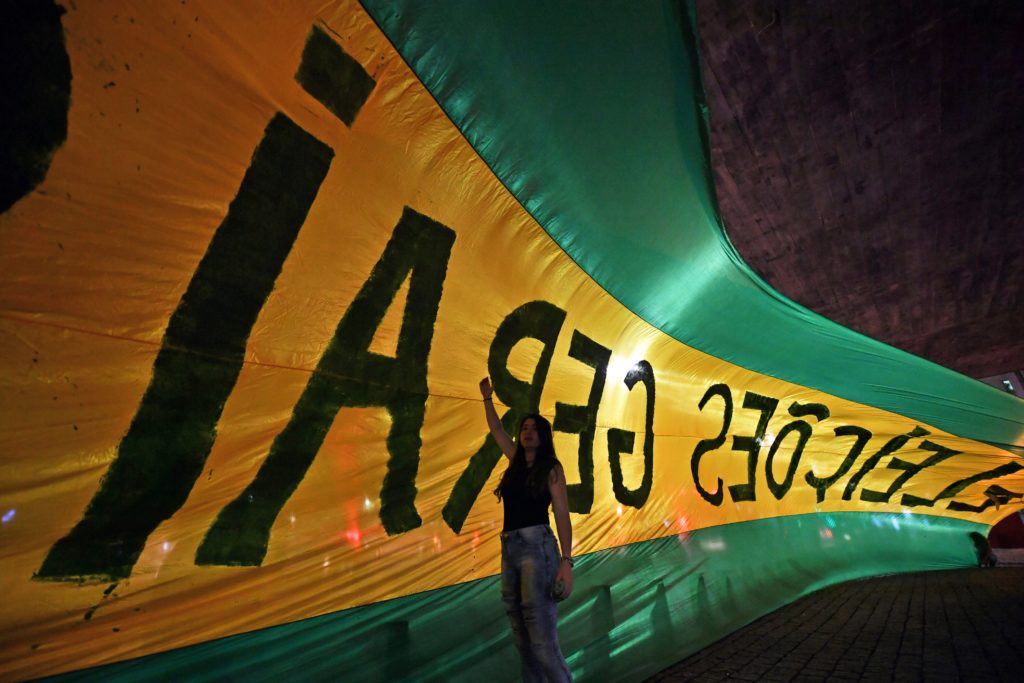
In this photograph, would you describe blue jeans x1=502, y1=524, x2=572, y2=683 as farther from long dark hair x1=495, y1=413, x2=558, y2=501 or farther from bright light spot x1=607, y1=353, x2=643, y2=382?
bright light spot x1=607, y1=353, x2=643, y2=382

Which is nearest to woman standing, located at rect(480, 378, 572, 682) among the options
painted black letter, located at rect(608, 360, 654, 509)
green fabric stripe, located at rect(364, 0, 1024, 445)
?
green fabric stripe, located at rect(364, 0, 1024, 445)

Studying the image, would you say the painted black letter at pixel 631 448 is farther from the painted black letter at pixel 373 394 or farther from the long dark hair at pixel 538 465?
the painted black letter at pixel 373 394

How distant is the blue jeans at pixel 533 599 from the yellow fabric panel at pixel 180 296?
1.68ft

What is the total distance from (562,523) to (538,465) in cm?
25

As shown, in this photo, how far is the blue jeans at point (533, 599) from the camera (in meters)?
1.74

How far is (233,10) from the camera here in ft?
4.52

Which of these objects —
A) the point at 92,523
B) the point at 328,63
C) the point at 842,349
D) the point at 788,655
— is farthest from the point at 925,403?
the point at 92,523

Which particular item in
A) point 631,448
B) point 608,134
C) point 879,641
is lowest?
point 879,641

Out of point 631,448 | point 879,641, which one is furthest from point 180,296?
point 879,641

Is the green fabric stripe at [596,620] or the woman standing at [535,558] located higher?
the woman standing at [535,558]

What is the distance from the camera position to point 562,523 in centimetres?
189

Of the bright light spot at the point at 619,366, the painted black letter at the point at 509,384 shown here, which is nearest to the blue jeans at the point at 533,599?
the painted black letter at the point at 509,384

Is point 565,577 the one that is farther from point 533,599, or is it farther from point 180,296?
point 180,296

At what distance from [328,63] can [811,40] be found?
4.71 meters
